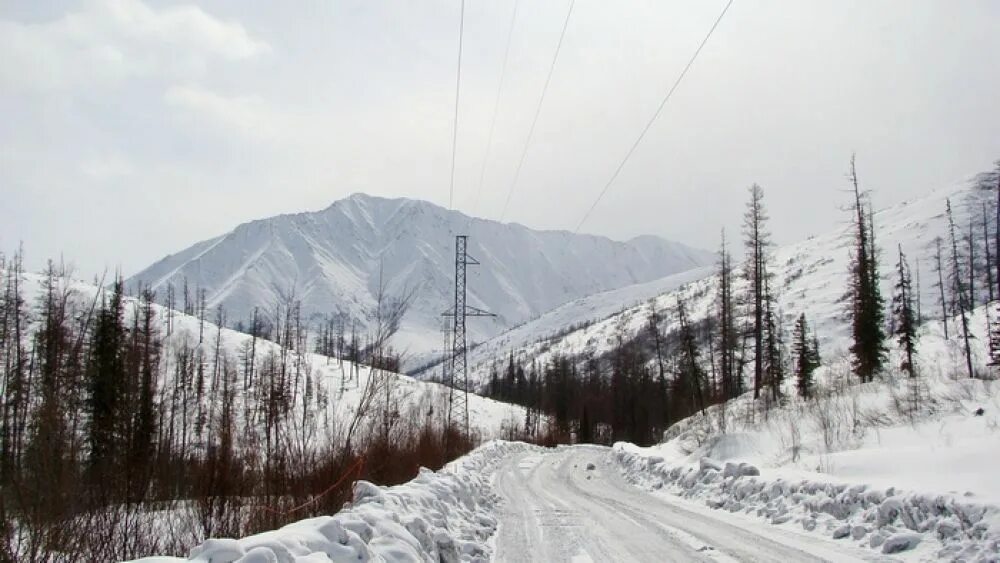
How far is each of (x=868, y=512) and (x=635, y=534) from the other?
10.7ft

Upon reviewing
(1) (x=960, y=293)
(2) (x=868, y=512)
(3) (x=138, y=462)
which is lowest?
(2) (x=868, y=512)

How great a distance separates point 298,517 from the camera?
23.0 feet

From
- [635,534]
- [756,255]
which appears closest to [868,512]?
[635,534]

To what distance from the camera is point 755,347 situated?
3900 cm

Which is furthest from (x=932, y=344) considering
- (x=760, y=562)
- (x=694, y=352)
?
(x=760, y=562)

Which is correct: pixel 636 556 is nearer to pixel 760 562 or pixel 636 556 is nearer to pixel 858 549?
pixel 760 562

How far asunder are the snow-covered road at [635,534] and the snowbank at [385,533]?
70 centimetres

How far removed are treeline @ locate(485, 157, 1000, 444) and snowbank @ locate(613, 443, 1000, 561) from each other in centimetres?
1472

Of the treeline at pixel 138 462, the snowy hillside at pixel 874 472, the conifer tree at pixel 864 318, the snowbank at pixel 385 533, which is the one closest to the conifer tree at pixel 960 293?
the conifer tree at pixel 864 318

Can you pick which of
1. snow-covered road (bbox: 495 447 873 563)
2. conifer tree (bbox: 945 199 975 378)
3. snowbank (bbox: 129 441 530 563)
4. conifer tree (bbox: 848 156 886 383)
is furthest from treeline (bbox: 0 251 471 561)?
conifer tree (bbox: 848 156 886 383)

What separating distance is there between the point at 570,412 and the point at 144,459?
91690mm

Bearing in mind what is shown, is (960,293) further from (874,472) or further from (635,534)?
(635,534)

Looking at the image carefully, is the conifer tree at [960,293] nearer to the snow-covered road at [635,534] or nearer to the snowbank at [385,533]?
the snow-covered road at [635,534]

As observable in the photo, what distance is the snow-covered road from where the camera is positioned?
8180 mm
